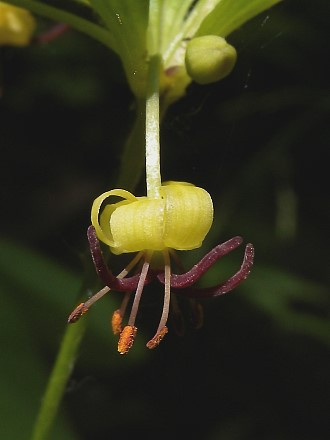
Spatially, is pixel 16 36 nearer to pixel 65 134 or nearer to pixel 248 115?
pixel 248 115

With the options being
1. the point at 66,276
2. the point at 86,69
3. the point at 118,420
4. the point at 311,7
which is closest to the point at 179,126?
the point at 311,7

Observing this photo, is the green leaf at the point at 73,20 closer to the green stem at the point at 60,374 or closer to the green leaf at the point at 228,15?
the green leaf at the point at 228,15

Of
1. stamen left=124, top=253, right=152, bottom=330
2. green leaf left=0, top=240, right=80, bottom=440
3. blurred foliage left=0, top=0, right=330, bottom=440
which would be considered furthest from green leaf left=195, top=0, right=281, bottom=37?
green leaf left=0, top=240, right=80, bottom=440

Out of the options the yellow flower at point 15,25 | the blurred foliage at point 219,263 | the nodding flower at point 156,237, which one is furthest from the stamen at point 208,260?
the blurred foliage at point 219,263

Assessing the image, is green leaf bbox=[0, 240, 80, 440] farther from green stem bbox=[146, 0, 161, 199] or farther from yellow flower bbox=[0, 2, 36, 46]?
green stem bbox=[146, 0, 161, 199]

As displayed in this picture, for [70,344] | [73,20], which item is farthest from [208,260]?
[73,20]
